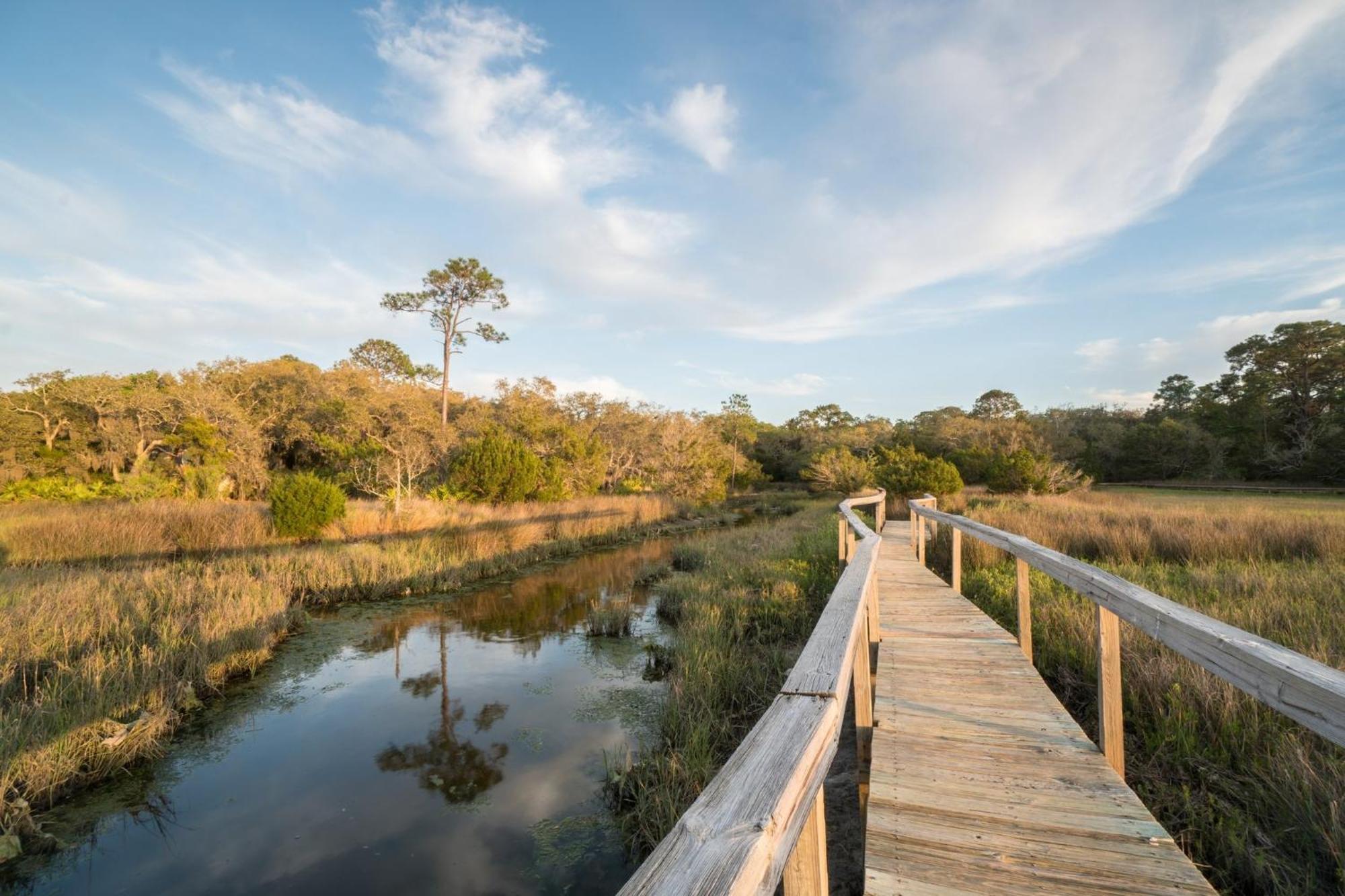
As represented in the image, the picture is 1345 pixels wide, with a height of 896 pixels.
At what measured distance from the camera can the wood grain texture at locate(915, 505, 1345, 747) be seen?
4.33 feet

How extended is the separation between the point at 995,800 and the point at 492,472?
16.6 metres

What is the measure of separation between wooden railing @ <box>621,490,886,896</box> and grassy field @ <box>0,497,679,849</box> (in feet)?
17.5

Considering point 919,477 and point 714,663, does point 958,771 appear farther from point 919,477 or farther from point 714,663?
point 919,477

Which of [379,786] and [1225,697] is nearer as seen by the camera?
[1225,697]

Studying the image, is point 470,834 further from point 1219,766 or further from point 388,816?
point 1219,766

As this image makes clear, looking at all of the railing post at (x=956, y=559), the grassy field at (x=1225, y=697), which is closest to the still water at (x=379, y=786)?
the grassy field at (x=1225, y=697)

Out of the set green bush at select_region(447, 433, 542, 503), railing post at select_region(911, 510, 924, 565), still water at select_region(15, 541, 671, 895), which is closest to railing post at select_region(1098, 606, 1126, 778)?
still water at select_region(15, 541, 671, 895)

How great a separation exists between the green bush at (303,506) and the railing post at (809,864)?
13.4 m

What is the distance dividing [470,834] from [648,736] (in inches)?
67.4

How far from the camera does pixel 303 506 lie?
11781 millimetres

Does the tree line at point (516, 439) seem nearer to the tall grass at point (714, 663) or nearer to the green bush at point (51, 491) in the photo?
the green bush at point (51, 491)

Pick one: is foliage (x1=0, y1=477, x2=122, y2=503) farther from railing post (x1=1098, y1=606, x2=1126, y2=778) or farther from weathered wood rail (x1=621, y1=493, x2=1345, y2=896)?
railing post (x1=1098, y1=606, x2=1126, y2=778)

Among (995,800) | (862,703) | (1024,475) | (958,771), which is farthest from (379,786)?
(1024,475)

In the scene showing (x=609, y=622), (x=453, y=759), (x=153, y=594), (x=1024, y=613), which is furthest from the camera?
(x=609, y=622)
